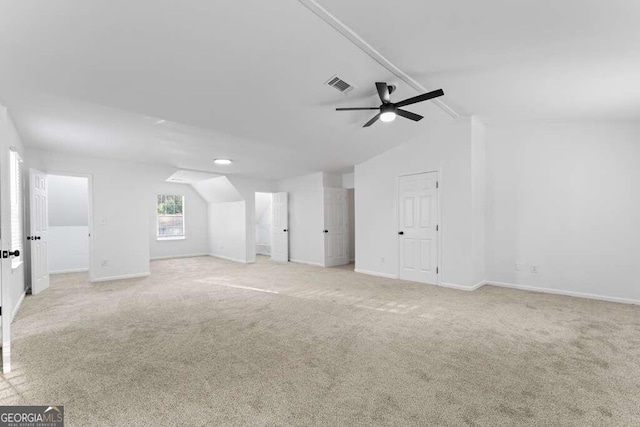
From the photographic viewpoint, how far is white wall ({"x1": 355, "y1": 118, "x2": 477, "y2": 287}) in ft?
17.1

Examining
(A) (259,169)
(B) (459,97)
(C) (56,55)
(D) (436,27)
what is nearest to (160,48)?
(C) (56,55)

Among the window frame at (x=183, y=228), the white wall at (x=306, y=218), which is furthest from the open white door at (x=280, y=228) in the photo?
the window frame at (x=183, y=228)

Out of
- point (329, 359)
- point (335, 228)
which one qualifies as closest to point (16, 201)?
point (329, 359)

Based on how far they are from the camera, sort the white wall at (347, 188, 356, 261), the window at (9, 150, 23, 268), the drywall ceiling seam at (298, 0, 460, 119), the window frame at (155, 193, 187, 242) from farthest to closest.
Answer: the window frame at (155, 193, 187, 242)
the white wall at (347, 188, 356, 261)
the window at (9, 150, 23, 268)
the drywall ceiling seam at (298, 0, 460, 119)

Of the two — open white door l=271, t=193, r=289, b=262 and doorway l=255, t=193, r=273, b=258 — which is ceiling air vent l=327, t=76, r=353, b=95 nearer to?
open white door l=271, t=193, r=289, b=262

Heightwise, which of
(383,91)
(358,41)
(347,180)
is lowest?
(347,180)


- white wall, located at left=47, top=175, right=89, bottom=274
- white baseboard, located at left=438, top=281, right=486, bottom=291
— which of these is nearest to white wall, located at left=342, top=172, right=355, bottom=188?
white baseboard, located at left=438, top=281, right=486, bottom=291

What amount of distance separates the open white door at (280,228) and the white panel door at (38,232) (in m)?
4.97

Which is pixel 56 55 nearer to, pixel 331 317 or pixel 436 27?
pixel 436 27

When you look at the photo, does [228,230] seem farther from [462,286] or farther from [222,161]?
[462,286]

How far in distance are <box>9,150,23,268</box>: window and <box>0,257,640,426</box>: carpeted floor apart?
0.87 m

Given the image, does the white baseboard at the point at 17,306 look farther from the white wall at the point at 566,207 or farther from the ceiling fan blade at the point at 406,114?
the white wall at the point at 566,207

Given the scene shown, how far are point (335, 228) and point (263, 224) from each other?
334 cm

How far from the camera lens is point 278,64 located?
10.6 feet
